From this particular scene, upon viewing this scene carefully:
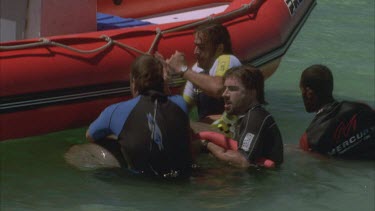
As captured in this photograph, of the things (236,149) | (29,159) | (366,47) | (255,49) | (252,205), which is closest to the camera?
(252,205)

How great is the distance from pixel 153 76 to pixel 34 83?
794 mm

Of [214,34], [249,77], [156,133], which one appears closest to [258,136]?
[249,77]

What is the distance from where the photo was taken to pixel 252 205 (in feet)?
15.4

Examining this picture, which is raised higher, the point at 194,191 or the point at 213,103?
the point at 213,103

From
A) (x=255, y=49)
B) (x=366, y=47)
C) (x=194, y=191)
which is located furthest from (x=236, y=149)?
(x=366, y=47)

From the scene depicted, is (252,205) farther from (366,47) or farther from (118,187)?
(366,47)

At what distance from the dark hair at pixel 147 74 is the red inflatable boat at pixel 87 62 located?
2.18 feet

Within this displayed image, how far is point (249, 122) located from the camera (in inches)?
194

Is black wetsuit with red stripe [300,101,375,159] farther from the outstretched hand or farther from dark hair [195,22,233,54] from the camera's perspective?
the outstretched hand

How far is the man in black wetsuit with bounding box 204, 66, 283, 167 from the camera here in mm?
4918

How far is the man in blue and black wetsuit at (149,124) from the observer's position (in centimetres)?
473

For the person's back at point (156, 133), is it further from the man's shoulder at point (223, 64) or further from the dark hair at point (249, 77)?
the man's shoulder at point (223, 64)

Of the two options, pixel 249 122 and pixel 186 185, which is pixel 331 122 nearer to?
pixel 249 122

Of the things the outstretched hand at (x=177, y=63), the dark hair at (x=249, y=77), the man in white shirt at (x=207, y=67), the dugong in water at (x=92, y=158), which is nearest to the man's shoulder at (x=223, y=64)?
the man in white shirt at (x=207, y=67)
